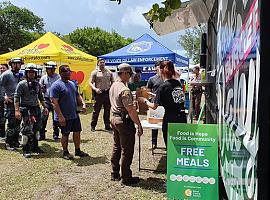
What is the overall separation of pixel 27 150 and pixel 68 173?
5.09 ft

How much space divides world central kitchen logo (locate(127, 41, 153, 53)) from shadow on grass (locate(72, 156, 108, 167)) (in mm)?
8081

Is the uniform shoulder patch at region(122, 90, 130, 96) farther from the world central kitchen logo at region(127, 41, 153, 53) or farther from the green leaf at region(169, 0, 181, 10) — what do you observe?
the world central kitchen logo at region(127, 41, 153, 53)

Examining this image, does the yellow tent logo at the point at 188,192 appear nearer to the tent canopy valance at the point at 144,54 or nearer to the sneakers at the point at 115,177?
the sneakers at the point at 115,177

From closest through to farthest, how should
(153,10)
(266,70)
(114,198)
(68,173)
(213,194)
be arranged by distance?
(266,70)
(153,10)
(213,194)
(114,198)
(68,173)

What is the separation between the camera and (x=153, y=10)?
2.57 metres

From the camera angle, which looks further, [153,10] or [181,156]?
[181,156]

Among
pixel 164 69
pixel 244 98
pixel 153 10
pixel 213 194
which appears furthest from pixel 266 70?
pixel 164 69

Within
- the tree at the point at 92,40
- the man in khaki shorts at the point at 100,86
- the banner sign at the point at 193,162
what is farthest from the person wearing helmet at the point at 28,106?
the tree at the point at 92,40

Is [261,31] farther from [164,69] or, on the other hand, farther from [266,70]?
[164,69]

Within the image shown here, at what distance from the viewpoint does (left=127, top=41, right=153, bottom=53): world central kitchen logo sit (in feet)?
48.4

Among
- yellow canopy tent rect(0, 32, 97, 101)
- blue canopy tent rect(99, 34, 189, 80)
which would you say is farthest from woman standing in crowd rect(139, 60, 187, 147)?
yellow canopy tent rect(0, 32, 97, 101)

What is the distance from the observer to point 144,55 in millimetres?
14281

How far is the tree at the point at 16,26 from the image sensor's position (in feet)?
185

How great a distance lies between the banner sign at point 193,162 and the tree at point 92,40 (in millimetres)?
61363
